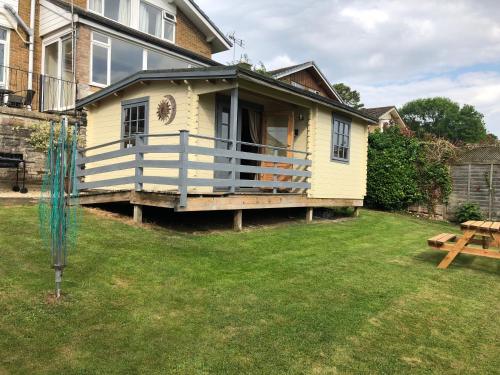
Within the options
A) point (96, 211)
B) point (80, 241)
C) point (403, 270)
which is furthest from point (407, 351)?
point (96, 211)

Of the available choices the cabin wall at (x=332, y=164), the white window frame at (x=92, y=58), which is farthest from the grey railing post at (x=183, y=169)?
the white window frame at (x=92, y=58)

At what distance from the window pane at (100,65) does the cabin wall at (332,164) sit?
8.08m

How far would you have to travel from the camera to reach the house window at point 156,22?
1864cm

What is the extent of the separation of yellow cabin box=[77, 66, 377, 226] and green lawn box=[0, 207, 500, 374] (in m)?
1.40

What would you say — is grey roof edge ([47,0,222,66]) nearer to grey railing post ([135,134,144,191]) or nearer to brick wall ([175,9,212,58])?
brick wall ([175,9,212,58])

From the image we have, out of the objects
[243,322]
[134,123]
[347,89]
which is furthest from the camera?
[347,89]

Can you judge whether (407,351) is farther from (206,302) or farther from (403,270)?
(403,270)

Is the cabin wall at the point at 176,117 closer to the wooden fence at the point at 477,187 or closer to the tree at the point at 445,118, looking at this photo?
the wooden fence at the point at 477,187

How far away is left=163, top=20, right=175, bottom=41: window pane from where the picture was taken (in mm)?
19797

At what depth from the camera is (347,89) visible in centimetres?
6050

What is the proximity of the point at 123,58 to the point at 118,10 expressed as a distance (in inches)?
133

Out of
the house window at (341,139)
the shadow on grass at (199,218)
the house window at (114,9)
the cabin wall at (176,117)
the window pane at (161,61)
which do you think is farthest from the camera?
the house window at (114,9)

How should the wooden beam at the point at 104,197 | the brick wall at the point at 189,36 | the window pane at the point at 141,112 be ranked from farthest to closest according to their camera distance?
the brick wall at the point at 189,36 → the window pane at the point at 141,112 → the wooden beam at the point at 104,197

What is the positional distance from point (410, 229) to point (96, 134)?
9015 millimetres
